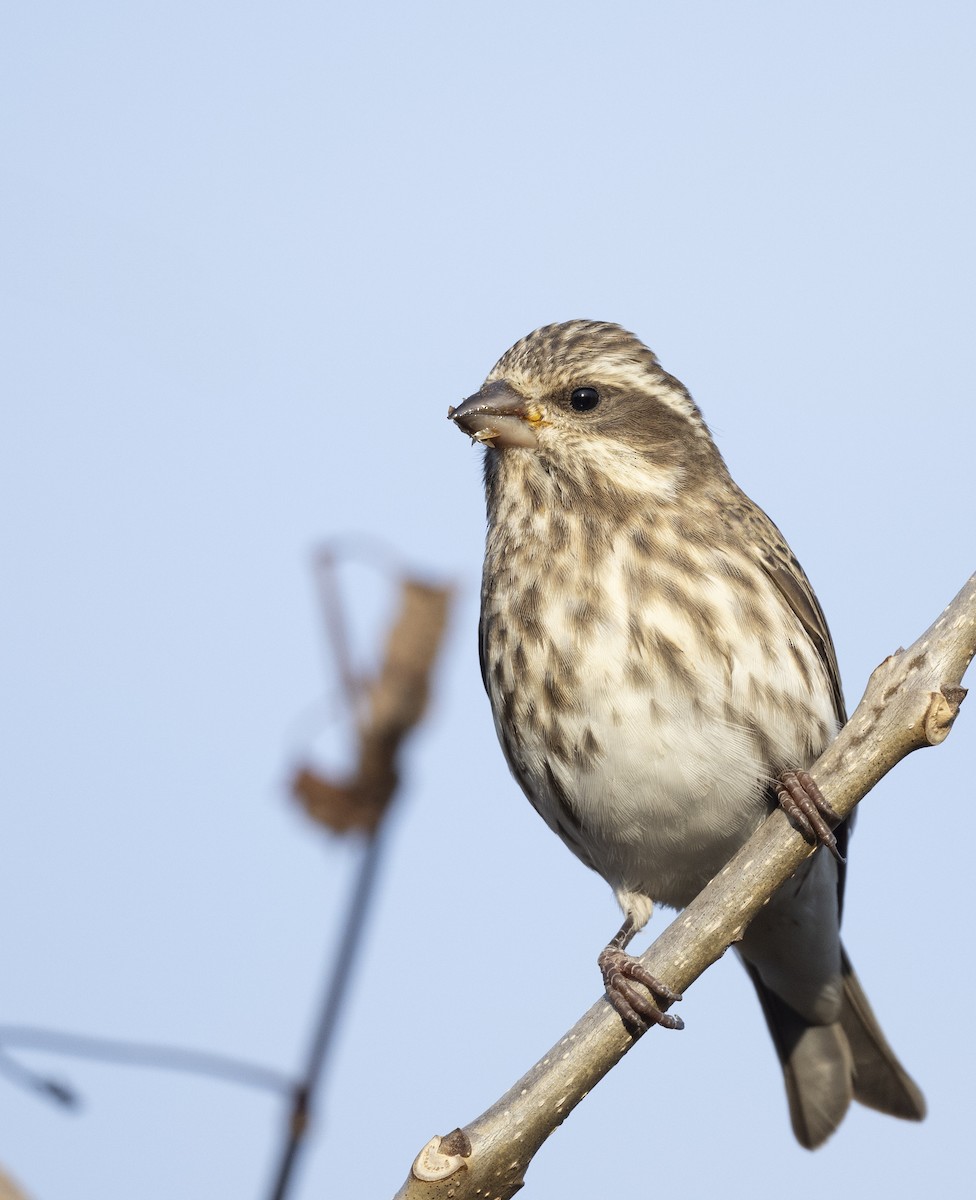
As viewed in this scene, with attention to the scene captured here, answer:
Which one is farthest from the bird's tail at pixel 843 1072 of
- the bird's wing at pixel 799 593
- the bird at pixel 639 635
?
the bird's wing at pixel 799 593

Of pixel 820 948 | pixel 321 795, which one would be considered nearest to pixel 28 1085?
pixel 321 795

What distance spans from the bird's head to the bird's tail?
3.09 meters

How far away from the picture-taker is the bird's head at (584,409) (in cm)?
707

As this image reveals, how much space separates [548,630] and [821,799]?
6.89ft

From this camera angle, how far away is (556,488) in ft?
23.2

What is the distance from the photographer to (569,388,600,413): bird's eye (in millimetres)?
7219

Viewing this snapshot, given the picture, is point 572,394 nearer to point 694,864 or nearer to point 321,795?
point 694,864

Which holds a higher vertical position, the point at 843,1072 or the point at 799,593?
the point at 799,593

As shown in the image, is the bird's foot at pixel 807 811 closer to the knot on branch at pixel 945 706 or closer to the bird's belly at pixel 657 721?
the knot on branch at pixel 945 706

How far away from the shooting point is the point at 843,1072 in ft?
27.0

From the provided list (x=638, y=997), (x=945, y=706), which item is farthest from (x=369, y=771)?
(x=638, y=997)

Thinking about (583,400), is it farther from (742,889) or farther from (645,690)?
(742,889)

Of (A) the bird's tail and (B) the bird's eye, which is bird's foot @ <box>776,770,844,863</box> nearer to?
(B) the bird's eye

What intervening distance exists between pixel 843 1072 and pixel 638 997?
12.2 ft
